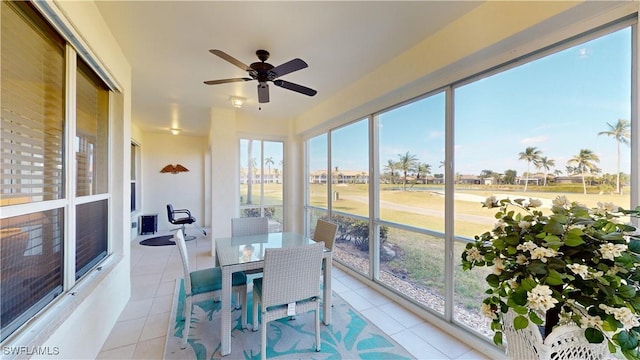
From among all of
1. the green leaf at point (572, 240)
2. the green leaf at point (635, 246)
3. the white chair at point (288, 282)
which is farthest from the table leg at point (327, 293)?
the green leaf at point (635, 246)

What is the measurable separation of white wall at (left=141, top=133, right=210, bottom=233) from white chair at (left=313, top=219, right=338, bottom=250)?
5.15 m

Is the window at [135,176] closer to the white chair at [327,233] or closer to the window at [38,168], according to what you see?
the window at [38,168]

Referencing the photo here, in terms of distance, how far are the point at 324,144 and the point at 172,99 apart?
102 inches

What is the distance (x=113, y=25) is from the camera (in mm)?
2102

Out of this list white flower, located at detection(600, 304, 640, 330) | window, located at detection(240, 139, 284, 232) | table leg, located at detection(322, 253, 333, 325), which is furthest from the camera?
window, located at detection(240, 139, 284, 232)

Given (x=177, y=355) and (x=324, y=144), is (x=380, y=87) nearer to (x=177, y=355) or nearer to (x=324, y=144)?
(x=324, y=144)

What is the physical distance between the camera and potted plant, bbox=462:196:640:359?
3.00 ft

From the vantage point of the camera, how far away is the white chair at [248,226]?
3.11m

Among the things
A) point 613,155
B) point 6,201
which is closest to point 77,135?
point 6,201

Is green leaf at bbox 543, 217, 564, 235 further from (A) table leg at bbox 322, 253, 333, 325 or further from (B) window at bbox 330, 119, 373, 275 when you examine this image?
(B) window at bbox 330, 119, 373, 275

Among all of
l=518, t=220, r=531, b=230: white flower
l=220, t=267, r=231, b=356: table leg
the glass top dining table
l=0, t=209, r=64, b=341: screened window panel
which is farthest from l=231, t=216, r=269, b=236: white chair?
l=518, t=220, r=531, b=230: white flower

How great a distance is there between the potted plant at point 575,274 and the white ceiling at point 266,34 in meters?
1.70

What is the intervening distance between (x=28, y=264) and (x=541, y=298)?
2.42m

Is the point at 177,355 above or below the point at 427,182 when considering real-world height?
below
